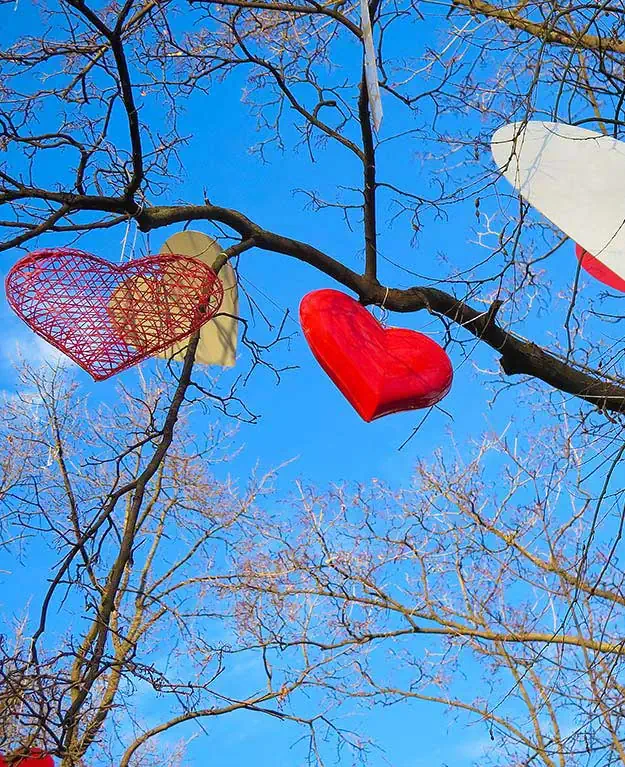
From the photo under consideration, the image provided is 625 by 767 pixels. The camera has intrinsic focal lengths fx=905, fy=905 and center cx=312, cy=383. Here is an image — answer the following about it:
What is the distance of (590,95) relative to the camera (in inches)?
142

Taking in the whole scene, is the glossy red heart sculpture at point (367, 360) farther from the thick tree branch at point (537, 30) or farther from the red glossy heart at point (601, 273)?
the thick tree branch at point (537, 30)

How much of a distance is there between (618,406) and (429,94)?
1217mm

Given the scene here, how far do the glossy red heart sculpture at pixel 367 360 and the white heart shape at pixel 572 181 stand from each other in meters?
0.48

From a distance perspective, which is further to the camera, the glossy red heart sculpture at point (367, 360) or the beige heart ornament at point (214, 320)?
the beige heart ornament at point (214, 320)

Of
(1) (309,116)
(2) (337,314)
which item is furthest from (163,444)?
(1) (309,116)

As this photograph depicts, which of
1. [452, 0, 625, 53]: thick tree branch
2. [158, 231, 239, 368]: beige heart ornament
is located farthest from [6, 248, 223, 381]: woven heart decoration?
[452, 0, 625, 53]: thick tree branch

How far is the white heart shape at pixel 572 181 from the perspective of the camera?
92.7 inches

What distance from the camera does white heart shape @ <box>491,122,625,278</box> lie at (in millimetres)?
2354

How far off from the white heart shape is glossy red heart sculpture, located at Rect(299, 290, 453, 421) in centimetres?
48

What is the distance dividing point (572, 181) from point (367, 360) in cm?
74

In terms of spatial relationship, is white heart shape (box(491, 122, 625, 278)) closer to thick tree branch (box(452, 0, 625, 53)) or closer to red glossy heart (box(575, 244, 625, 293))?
red glossy heart (box(575, 244, 625, 293))

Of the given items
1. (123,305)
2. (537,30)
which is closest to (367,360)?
(123,305)

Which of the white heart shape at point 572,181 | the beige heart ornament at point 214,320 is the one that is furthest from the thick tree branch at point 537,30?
the beige heart ornament at point 214,320

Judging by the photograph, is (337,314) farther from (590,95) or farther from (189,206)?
(590,95)
